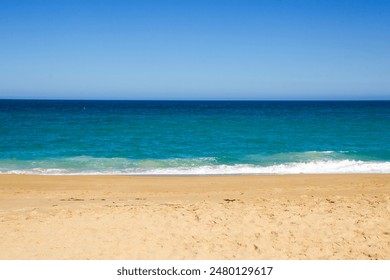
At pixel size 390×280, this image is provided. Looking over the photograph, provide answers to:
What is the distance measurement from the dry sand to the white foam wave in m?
5.59

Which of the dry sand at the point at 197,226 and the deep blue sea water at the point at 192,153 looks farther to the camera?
the deep blue sea water at the point at 192,153

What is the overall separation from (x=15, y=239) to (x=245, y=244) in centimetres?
448

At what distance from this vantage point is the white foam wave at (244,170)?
1725 centimetres

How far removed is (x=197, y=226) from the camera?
746 centimetres

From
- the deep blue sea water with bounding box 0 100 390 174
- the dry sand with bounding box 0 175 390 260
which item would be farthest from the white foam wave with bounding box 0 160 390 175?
the dry sand with bounding box 0 175 390 260

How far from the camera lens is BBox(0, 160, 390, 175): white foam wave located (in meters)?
17.2

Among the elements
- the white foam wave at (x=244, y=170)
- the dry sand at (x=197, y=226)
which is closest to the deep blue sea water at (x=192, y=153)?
the white foam wave at (x=244, y=170)

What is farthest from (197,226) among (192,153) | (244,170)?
(192,153)

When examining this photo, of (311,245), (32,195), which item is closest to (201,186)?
(32,195)

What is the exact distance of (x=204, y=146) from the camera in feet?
84.7

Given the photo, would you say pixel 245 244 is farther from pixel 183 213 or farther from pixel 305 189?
pixel 305 189

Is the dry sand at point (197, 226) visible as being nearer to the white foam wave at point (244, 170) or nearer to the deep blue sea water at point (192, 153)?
the white foam wave at point (244, 170)

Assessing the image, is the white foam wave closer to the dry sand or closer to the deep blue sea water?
the deep blue sea water

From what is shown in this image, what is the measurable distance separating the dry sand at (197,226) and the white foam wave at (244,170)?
5585 mm
